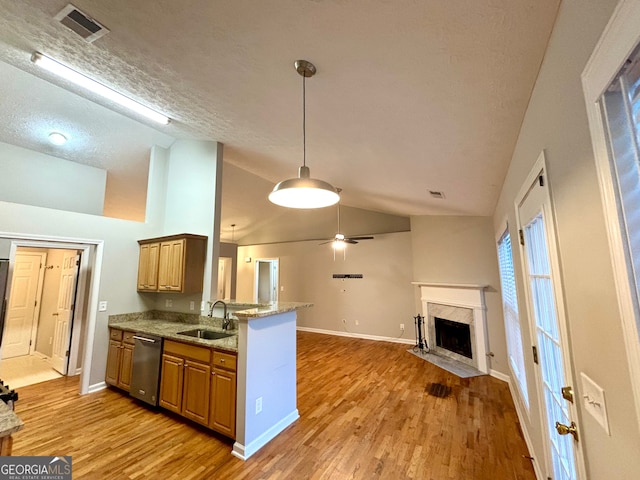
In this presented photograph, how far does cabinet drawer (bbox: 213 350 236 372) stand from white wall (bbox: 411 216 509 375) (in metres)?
3.95

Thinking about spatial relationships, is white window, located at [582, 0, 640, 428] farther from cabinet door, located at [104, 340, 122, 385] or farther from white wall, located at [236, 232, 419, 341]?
white wall, located at [236, 232, 419, 341]

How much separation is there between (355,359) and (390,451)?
8.79ft

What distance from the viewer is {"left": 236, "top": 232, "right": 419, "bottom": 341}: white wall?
20.6ft

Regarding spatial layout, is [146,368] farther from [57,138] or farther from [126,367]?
[57,138]

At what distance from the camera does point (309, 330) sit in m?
7.55

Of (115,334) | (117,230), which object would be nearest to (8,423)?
(115,334)

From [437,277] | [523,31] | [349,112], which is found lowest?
[437,277]

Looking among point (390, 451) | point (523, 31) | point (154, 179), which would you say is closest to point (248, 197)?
point (154, 179)

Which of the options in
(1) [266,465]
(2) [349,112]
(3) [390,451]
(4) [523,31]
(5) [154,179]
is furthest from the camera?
(5) [154,179]

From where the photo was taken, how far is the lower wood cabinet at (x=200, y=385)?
255 cm

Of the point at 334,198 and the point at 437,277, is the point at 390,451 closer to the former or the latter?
the point at 334,198

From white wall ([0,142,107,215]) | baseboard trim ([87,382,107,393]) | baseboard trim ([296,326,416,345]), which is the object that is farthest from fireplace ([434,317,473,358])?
white wall ([0,142,107,215])

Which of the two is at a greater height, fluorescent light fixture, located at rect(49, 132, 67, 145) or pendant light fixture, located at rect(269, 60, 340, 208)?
fluorescent light fixture, located at rect(49, 132, 67, 145)

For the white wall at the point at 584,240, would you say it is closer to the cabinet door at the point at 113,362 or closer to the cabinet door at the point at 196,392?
the cabinet door at the point at 196,392
